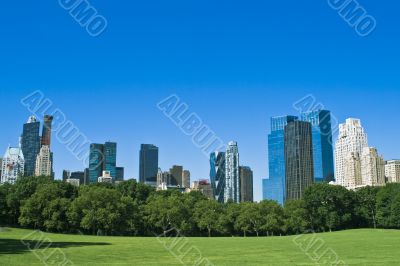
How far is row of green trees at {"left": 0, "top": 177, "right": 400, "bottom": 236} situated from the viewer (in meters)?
72.8

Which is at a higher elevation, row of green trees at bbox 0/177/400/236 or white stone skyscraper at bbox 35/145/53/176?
white stone skyscraper at bbox 35/145/53/176

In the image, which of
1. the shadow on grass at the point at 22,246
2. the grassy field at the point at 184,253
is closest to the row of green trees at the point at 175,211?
the shadow on grass at the point at 22,246

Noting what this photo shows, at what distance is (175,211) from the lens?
79.5 metres

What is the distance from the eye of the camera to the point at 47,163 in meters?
195

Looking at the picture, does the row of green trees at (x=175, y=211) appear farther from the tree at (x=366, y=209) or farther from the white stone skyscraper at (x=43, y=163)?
the white stone skyscraper at (x=43, y=163)

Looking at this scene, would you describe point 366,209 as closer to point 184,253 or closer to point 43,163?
point 184,253

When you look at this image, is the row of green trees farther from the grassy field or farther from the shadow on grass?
the grassy field

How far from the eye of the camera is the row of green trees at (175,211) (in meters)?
72.8

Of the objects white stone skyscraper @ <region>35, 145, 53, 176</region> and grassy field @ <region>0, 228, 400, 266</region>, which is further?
white stone skyscraper @ <region>35, 145, 53, 176</region>

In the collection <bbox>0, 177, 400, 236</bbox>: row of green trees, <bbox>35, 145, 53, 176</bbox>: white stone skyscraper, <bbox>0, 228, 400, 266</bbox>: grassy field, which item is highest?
<bbox>35, 145, 53, 176</bbox>: white stone skyscraper

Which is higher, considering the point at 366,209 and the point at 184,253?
the point at 366,209

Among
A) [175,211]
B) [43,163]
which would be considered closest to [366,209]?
[175,211]

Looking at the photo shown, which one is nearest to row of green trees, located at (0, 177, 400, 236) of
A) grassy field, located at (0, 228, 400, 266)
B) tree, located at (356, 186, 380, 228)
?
tree, located at (356, 186, 380, 228)

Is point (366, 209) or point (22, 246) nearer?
point (22, 246)
